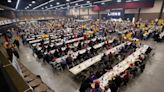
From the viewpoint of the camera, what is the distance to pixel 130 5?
24672 millimetres

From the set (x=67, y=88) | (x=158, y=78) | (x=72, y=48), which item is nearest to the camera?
(x=67, y=88)

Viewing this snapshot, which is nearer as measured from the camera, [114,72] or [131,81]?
[114,72]

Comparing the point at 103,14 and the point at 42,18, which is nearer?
the point at 103,14

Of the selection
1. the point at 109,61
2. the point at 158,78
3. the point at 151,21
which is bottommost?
the point at 158,78

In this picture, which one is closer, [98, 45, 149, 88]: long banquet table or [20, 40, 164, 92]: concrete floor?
[98, 45, 149, 88]: long banquet table

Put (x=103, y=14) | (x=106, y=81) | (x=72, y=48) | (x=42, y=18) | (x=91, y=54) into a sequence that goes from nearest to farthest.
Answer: (x=106, y=81) → (x=91, y=54) → (x=72, y=48) → (x=103, y=14) → (x=42, y=18)

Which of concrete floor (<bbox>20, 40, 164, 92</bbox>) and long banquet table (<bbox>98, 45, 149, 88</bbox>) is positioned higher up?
long banquet table (<bbox>98, 45, 149, 88</bbox>)

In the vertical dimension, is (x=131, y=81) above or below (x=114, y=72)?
below

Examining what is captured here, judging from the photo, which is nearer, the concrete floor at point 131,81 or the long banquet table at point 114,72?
the long banquet table at point 114,72

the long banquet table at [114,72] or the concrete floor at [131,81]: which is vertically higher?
the long banquet table at [114,72]

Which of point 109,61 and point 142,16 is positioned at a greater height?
point 142,16

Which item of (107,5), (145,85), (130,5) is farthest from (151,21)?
(145,85)

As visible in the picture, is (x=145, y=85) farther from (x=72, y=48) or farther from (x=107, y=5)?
(x=107, y=5)

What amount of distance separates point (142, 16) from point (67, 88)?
2323cm
